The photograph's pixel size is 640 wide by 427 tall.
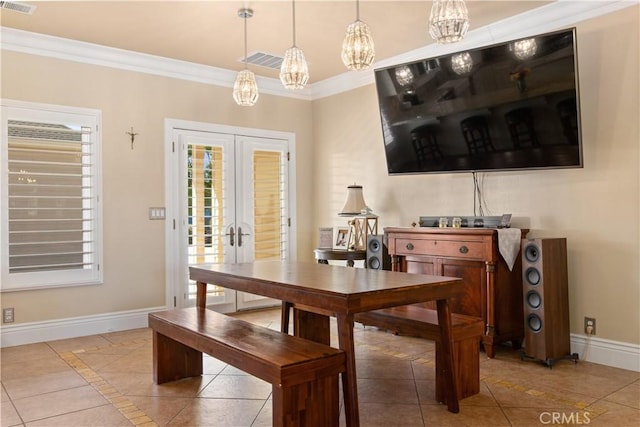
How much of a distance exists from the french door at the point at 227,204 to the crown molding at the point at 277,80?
2.05ft

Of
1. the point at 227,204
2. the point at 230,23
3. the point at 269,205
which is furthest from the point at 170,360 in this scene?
the point at 269,205

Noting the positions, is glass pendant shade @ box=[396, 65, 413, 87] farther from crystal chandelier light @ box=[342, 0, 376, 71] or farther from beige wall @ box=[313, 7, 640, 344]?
crystal chandelier light @ box=[342, 0, 376, 71]

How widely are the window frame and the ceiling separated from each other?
Result: 0.66m

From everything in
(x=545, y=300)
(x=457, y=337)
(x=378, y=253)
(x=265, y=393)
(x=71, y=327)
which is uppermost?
(x=378, y=253)

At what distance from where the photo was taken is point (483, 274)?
3969 mm

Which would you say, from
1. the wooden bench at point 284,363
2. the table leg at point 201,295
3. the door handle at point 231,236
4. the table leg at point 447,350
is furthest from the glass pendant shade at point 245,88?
the door handle at point 231,236

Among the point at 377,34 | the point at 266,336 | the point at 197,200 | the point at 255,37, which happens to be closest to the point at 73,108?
the point at 197,200

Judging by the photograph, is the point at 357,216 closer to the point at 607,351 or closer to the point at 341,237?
the point at 341,237

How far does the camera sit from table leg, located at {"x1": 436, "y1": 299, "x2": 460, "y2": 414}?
273 cm

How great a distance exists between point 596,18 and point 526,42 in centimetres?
58

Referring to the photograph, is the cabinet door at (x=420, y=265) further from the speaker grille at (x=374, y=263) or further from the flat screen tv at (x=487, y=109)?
the flat screen tv at (x=487, y=109)

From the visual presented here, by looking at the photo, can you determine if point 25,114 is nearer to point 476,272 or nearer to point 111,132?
point 111,132

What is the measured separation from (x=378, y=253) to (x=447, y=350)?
6.92 feet

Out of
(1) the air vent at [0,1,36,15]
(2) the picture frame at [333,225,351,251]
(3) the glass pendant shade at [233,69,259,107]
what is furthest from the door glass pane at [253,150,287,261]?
(1) the air vent at [0,1,36,15]
